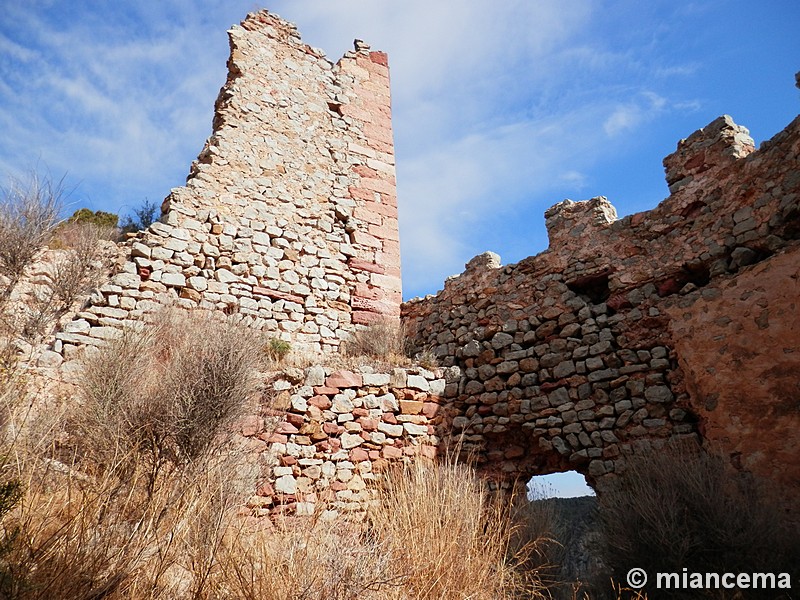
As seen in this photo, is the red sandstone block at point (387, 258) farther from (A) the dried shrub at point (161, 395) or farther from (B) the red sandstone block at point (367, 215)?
(A) the dried shrub at point (161, 395)

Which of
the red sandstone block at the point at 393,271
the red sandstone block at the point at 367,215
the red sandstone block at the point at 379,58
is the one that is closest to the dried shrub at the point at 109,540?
the red sandstone block at the point at 393,271

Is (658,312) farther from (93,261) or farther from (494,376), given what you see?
(93,261)

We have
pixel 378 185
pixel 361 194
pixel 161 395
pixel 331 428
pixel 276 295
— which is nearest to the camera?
pixel 161 395

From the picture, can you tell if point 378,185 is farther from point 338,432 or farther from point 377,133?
point 338,432

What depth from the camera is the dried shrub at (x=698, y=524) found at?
147 inches

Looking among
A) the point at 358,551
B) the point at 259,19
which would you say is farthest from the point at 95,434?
the point at 259,19

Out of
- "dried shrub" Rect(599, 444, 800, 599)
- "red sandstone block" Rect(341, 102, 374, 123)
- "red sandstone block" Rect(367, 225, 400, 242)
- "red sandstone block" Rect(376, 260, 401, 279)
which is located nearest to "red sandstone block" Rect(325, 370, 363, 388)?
"dried shrub" Rect(599, 444, 800, 599)

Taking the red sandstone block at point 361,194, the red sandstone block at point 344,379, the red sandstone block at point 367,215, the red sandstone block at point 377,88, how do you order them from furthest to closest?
the red sandstone block at point 377,88
the red sandstone block at point 361,194
the red sandstone block at point 367,215
the red sandstone block at point 344,379

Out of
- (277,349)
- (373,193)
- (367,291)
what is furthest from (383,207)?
(277,349)

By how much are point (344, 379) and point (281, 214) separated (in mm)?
3328

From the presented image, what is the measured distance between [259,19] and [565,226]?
21.8 ft

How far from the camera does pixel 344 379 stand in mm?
6180

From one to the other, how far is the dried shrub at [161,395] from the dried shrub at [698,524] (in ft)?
11.7

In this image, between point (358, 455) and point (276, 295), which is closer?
point (358, 455)
